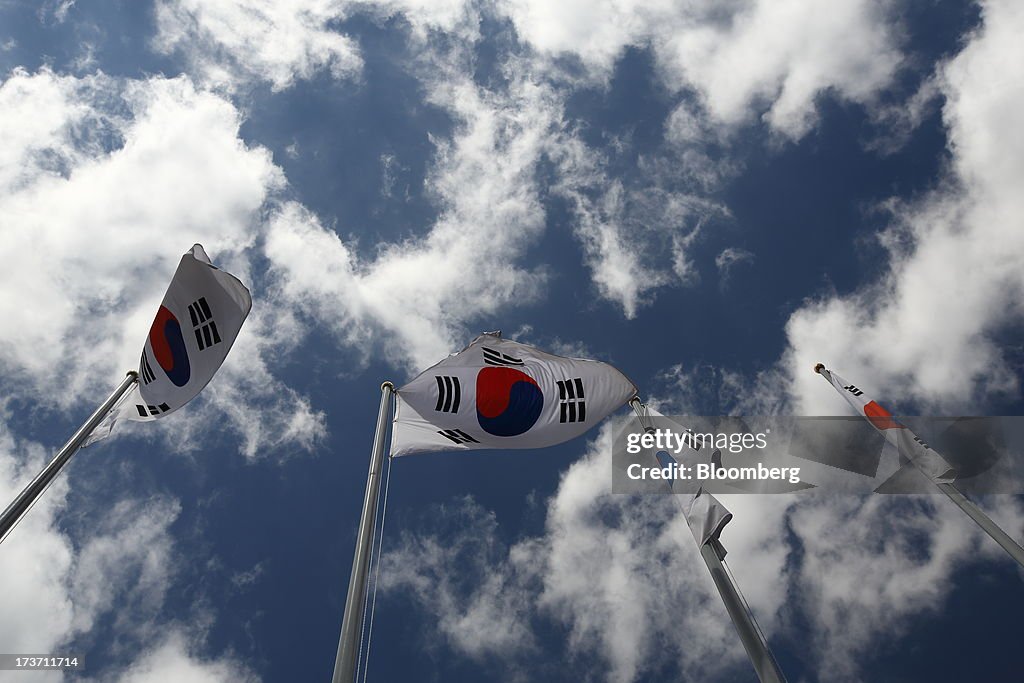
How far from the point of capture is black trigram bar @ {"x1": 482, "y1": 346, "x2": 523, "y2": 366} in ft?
62.1

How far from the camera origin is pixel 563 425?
1803 cm

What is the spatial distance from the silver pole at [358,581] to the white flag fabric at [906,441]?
583 inches

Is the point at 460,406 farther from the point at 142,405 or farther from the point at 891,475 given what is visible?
the point at 891,475

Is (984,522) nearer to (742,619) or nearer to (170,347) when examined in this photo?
(742,619)

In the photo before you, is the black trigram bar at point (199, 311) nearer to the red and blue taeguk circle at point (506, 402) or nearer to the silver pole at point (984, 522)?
the red and blue taeguk circle at point (506, 402)

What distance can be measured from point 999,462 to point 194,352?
23.6 metres

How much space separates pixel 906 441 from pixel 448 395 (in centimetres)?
1332

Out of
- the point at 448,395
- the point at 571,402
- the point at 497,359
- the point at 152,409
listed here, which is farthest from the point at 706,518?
the point at 152,409

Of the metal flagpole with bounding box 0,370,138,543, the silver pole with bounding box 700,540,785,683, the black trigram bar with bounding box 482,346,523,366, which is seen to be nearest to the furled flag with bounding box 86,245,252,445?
the metal flagpole with bounding box 0,370,138,543

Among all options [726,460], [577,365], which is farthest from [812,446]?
[577,365]

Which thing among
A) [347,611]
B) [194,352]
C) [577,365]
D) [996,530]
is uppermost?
[577,365]

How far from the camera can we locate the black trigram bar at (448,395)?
59.0 ft

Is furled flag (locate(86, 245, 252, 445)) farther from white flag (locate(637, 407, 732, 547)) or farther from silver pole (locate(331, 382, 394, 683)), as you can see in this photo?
white flag (locate(637, 407, 732, 547))

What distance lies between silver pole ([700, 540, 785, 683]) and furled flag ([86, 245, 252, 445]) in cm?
1061
